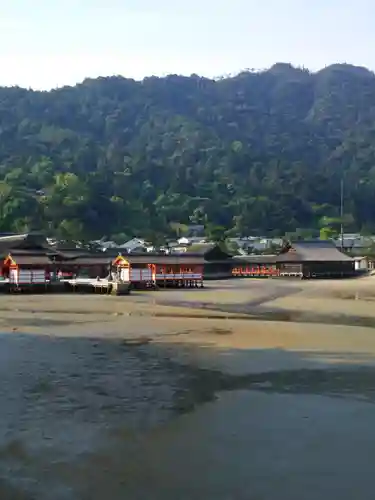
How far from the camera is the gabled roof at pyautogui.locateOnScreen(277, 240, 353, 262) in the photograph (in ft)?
217

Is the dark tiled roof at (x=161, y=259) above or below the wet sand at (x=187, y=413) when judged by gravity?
above

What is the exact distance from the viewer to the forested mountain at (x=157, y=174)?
100500 millimetres

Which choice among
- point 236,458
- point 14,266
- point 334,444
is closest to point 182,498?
point 236,458

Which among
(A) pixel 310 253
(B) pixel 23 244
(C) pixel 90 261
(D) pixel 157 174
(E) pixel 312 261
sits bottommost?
(E) pixel 312 261

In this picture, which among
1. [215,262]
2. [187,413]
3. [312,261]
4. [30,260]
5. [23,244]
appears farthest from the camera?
[312,261]

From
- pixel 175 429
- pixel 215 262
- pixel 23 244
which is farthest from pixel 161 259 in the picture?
pixel 175 429

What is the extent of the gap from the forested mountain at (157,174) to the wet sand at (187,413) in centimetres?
7026

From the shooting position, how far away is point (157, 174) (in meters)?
134

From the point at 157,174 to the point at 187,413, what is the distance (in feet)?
411

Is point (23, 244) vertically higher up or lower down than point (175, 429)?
higher up

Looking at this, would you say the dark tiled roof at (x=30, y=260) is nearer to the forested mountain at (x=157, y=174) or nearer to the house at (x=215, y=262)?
the house at (x=215, y=262)

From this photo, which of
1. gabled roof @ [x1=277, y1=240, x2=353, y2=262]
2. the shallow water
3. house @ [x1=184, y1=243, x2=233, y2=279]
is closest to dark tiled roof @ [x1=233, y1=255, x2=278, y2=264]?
gabled roof @ [x1=277, y1=240, x2=353, y2=262]

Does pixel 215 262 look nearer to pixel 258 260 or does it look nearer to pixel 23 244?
pixel 258 260

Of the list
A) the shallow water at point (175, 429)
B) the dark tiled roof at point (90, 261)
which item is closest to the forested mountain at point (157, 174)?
the dark tiled roof at point (90, 261)
